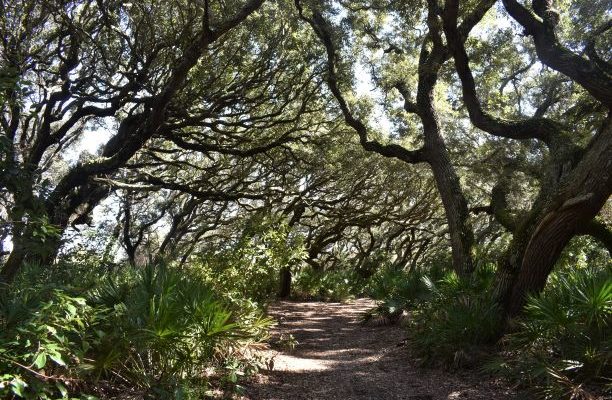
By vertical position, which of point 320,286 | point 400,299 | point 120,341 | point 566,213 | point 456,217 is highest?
point 456,217

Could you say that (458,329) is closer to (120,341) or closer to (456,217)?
(456,217)

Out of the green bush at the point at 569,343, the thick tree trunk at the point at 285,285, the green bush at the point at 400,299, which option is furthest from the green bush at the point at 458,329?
the thick tree trunk at the point at 285,285

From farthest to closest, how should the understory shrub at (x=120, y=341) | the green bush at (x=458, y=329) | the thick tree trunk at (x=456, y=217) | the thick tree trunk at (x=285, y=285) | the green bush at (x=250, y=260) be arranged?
the thick tree trunk at (x=285, y=285) < the thick tree trunk at (x=456, y=217) < the green bush at (x=250, y=260) < the green bush at (x=458, y=329) < the understory shrub at (x=120, y=341)

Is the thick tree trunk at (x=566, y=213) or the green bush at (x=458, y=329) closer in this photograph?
the thick tree trunk at (x=566, y=213)

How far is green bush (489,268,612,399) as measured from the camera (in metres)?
4.75

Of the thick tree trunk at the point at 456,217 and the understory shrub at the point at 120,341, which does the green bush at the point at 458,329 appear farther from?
the understory shrub at the point at 120,341

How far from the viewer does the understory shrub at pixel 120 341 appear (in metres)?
3.59

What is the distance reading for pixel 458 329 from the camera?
702cm

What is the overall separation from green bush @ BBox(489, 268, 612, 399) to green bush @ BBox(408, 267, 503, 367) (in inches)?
41.1

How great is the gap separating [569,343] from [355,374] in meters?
3.08

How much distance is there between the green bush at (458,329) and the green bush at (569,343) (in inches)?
41.1

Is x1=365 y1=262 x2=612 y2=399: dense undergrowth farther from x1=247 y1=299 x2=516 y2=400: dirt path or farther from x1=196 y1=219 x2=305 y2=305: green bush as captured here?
x1=196 y1=219 x2=305 y2=305: green bush

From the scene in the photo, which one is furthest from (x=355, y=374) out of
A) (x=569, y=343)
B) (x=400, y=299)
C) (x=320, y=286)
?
(x=320, y=286)

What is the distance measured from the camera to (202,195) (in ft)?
42.8
